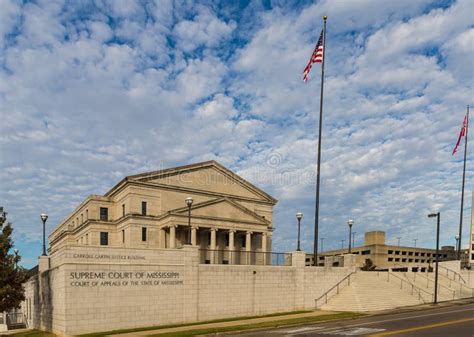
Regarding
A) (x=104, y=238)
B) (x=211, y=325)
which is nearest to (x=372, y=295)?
(x=211, y=325)

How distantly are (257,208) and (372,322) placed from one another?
4733 cm

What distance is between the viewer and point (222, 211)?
197ft

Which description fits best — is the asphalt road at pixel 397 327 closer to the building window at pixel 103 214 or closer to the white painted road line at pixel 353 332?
the white painted road line at pixel 353 332

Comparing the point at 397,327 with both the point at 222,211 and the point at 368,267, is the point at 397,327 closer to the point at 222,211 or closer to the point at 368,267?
the point at 222,211

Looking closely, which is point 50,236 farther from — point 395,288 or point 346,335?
point 346,335

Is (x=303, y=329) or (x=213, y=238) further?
(x=213, y=238)

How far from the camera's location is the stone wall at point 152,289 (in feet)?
78.3

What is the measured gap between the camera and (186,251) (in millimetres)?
27828

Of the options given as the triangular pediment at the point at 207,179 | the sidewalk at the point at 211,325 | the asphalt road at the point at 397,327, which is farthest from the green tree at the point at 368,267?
the sidewalk at the point at 211,325

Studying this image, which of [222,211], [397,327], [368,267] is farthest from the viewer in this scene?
[368,267]

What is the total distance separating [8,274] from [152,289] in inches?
353

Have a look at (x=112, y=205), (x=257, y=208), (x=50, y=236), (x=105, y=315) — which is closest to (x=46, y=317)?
(x=105, y=315)

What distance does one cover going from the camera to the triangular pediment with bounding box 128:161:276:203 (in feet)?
200

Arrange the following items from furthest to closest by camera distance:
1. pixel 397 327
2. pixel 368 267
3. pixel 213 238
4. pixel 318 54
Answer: pixel 368 267 → pixel 213 238 → pixel 318 54 → pixel 397 327
